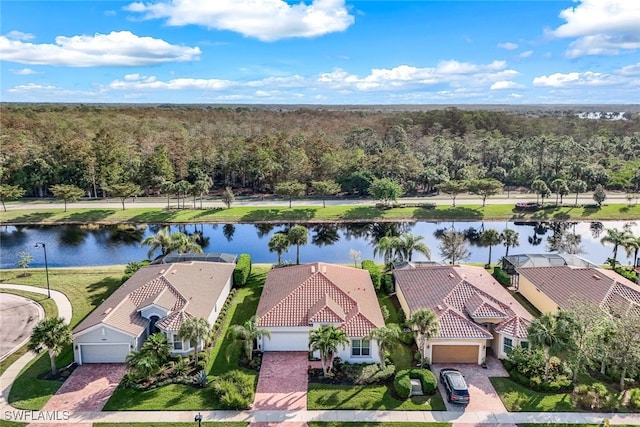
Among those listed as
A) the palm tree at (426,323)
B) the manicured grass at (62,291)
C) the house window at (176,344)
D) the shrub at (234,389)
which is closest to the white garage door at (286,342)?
the shrub at (234,389)

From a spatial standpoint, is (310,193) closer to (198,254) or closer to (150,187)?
(150,187)

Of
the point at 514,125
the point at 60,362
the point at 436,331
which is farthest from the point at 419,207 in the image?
the point at 514,125

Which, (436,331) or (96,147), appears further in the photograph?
(96,147)

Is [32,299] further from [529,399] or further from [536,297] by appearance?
[536,297]

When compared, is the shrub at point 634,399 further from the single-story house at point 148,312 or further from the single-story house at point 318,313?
the single-story house at point 148,312

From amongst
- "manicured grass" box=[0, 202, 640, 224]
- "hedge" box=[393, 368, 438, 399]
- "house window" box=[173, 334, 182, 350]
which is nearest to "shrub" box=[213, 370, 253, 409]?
"house window" box=[173, 334, 182, 350]

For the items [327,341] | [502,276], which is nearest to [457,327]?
[327,341]
